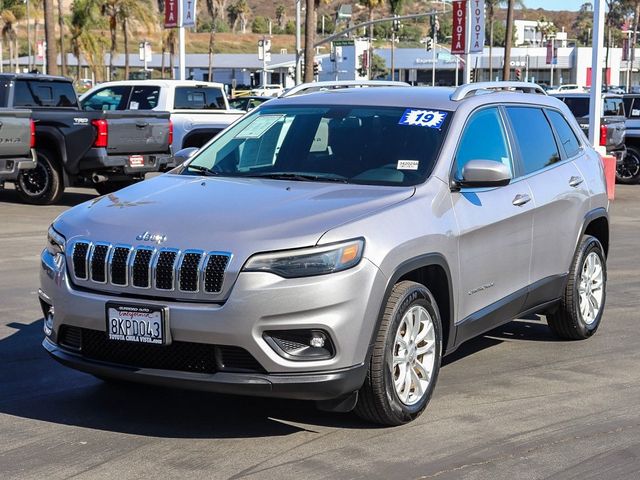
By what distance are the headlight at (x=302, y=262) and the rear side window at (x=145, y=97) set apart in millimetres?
16082

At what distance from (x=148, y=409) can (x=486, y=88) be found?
3.06m

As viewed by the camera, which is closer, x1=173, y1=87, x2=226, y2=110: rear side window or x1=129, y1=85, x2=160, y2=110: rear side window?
x1=129, y1=85, x2=160, y2=110: rear side window

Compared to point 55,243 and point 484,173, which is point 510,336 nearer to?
point 484,173

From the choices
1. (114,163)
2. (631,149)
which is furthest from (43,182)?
(631,149)

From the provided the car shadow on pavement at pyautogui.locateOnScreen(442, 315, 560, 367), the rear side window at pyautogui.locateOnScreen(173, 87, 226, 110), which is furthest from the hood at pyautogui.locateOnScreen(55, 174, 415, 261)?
the rear side window at pyautogui.locateOnScreen(173, 87, 226, 110)

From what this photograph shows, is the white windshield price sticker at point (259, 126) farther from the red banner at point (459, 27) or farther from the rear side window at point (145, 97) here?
the red banner at point (459, 27)

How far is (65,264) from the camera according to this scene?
18.2 ft

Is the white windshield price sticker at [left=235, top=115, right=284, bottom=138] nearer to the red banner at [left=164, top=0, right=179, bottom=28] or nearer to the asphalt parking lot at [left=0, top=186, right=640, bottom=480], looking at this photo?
the asphalt parking lot at [left=0, top=186, right=640, bottom=480]

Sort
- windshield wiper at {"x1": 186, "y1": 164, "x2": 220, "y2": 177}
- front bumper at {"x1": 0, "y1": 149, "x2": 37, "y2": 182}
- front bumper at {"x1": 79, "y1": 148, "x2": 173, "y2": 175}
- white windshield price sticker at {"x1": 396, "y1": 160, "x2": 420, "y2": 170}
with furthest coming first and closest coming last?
front bumper at {"x1": 79, "y1": 148, "x2": 173, "y2": 175}, front bumper at {"x1": 0, "y1": 149, "x2": 37, "y2": 182}, windshield wiper at {"x1": 186, "y1": 164, "x2": 220, "y2": 177}, white windshield price sticker at {"x1": 396, "y1": 160, "x2": 420, "y2": 170}

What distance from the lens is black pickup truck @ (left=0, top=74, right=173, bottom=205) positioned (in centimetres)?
1664

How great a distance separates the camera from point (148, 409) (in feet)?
19.8

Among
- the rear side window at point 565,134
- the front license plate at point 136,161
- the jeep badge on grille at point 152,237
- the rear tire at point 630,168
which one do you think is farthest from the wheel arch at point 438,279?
the rear tire at point 630,168

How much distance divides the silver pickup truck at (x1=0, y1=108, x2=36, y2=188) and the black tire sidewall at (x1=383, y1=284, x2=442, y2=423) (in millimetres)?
11074

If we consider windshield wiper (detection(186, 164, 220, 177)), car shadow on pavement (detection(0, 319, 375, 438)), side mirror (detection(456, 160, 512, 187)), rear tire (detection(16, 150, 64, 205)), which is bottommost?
rear tire (detection(16, 150, 64, 205))
